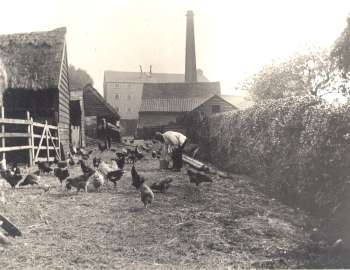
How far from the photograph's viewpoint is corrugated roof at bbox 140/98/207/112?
58.5 metres

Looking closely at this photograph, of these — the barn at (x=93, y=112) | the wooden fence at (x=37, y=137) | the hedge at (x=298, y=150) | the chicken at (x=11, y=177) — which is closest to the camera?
the hedge at (x=298, y=150)

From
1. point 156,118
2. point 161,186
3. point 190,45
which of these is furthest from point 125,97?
point 161,186

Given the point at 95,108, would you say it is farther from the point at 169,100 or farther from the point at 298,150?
the point at 298,150

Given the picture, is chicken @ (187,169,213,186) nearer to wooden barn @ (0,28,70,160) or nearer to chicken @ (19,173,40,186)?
chicken @ (19,173,40,186)

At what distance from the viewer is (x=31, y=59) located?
1842 centimetres

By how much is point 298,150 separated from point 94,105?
98.0 feet

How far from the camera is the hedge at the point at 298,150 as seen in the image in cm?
782

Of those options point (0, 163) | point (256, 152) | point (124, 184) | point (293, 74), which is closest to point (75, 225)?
point (124, 184)

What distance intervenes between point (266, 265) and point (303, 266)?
1.44 ft

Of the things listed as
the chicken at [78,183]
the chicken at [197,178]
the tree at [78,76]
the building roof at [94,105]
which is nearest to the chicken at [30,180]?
the chicken at [78,183]

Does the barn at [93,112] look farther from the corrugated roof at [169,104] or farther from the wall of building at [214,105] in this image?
the corrugated roof at [169,104]

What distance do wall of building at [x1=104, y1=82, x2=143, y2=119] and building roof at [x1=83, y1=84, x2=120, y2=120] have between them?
4742 centimetres

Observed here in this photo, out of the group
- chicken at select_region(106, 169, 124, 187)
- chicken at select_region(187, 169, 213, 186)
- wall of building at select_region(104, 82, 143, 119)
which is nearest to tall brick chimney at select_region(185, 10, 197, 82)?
wall of building at select_region(104, 82, 143, 119)

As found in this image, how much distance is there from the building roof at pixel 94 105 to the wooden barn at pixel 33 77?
696 inches
